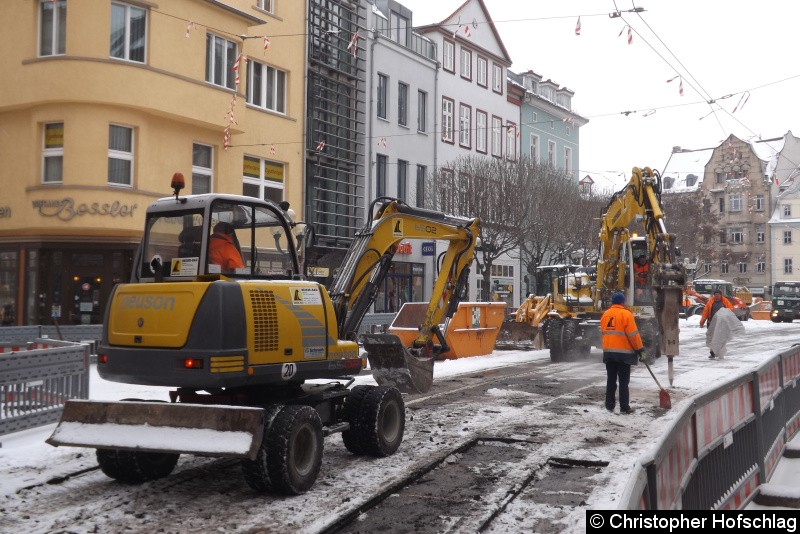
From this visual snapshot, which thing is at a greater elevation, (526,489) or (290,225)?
(290,225)

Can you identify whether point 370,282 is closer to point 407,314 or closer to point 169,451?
point 169,451

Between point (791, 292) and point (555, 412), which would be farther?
point (791, 292)

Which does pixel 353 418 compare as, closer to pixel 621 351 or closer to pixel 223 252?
pixel 223 252

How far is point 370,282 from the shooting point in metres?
9.52

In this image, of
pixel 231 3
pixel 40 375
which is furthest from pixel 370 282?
pixel 231 3

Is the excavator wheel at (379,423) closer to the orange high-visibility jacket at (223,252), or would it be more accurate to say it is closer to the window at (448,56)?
the orange high-visibility jacket at (223,252)

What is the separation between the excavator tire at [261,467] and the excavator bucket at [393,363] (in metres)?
3.59

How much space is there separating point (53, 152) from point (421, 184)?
52.3 ft

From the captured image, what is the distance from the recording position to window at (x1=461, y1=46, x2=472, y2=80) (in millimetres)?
36906

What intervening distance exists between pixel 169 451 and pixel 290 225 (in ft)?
8.07

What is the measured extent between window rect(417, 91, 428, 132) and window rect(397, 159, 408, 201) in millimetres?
1882

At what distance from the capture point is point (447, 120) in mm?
35750

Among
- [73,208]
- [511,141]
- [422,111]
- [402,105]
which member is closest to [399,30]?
[402,105]

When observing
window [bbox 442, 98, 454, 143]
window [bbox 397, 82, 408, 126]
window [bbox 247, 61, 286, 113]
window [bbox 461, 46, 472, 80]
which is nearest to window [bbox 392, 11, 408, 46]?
window [bbox 397, 82, 408, 126]
